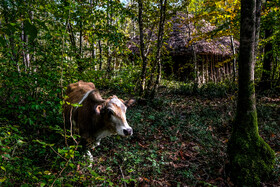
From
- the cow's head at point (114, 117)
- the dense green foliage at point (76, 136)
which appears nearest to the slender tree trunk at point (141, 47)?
the dense green foliage at point (76, 136)

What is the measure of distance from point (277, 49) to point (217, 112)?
319 cm

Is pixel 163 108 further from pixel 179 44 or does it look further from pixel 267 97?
pixel 179 44

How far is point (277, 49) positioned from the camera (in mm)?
6184

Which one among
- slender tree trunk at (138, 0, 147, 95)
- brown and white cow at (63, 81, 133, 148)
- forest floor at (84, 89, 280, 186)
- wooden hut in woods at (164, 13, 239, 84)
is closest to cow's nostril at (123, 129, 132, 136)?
brown and white cow at (63, 81, 133, 148)

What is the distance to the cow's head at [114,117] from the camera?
297 centimetres

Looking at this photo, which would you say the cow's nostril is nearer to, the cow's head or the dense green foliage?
the cow's head

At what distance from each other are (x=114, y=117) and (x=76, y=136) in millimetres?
720

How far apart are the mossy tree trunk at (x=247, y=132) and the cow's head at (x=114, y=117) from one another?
184 cm

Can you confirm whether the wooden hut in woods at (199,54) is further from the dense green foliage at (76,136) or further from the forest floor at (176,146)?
the forest floor at (176,146)

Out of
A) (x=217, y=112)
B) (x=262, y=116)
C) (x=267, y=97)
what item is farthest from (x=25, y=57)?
(x=267, y=97)

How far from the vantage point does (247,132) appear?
288 centimetres

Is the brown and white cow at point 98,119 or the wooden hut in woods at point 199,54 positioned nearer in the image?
the brown and white cow at point 98,119

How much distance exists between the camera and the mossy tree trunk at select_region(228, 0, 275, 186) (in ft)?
8.91

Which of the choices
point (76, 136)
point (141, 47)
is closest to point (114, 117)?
point (76, 136)
